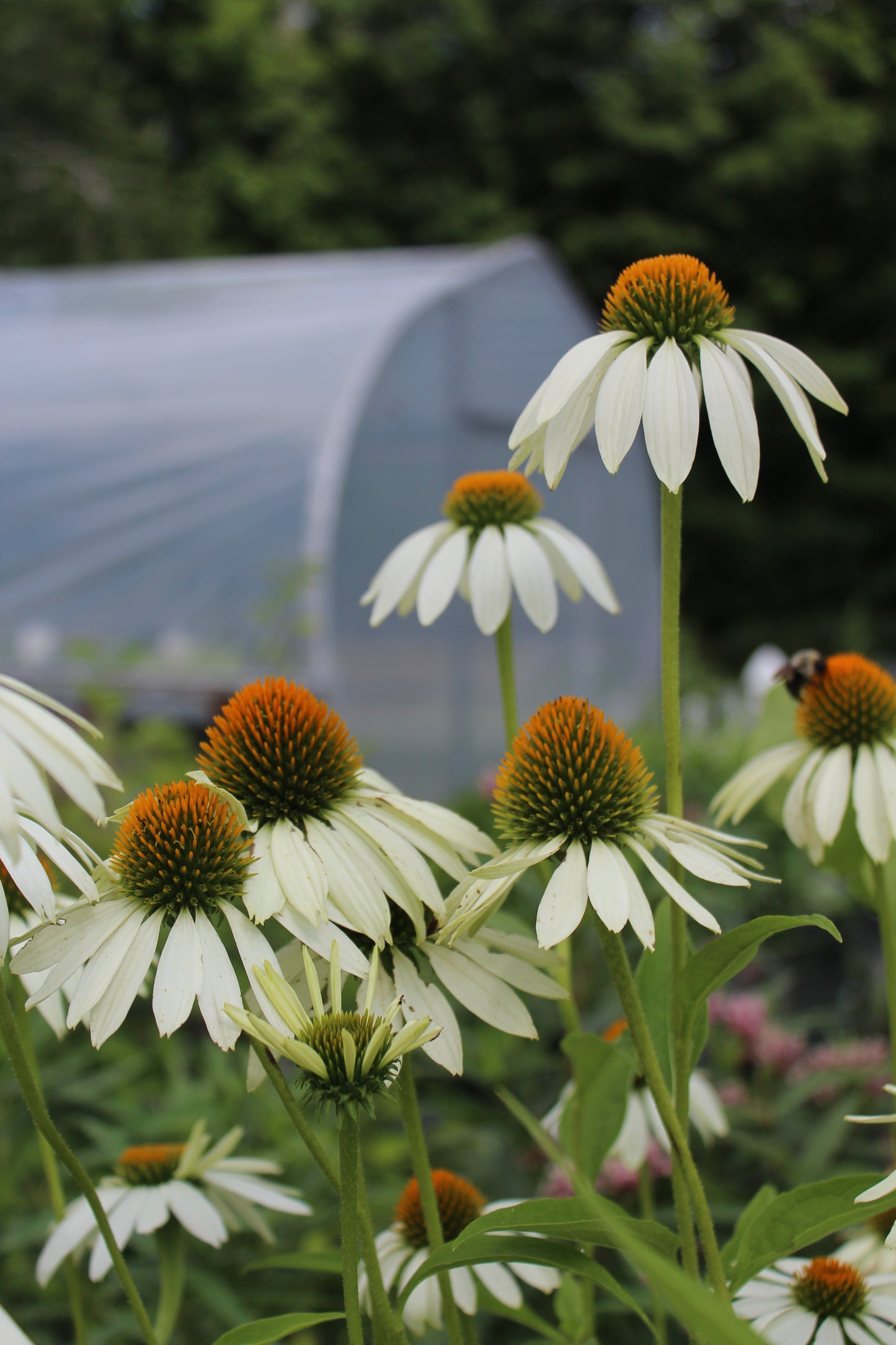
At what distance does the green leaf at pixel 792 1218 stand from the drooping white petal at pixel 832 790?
0.56ft

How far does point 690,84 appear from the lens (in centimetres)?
925

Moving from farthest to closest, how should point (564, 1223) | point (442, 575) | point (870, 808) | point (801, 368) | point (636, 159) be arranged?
1. point (636, 159)
2. point (442, 575)
3. point (870, 808)
4. point (801, 368)
5. point (564, 1223)

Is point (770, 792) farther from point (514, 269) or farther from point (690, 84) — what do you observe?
point (690, 84)

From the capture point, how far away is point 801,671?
74 centimetres

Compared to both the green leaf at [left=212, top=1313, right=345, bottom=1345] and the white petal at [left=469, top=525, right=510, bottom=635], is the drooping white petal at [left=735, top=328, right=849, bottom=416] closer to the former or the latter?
the white petal at [left=469, top=525, right=510, bottom=635]

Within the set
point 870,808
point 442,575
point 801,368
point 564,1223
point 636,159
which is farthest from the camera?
point 636,159

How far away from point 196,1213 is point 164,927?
23cm

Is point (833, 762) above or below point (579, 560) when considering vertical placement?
below

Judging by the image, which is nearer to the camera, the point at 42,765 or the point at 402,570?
the point at 42,765

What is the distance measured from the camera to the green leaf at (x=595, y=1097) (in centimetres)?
54

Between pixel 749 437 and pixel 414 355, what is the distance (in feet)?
11.6

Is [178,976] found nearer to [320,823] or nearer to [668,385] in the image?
[320,823]

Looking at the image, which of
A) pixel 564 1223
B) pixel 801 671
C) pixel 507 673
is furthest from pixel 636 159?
pixel 564 1223

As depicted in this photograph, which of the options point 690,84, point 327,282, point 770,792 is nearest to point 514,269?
point 327,282
